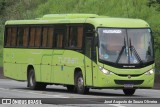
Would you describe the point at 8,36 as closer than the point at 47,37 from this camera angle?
No

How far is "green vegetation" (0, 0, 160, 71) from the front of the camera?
53019 mm

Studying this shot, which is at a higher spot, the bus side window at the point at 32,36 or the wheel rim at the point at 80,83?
the bus side window at the point at 32,36

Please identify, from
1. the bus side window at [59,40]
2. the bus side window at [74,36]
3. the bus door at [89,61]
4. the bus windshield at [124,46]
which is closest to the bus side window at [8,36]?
the bus side window at [59,40]

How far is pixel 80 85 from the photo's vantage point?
28219 mm

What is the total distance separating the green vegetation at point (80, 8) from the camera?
53019 millimetres

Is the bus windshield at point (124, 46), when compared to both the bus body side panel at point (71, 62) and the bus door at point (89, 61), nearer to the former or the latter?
the bus door at point (89, 61)

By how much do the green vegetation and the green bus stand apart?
13188mm

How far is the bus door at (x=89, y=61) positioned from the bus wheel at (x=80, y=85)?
0.44m

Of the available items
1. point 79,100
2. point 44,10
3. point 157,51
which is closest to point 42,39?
point 79,100

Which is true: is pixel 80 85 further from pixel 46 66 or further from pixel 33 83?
pixel 33 83

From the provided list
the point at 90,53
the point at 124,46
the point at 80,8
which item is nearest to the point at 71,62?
the point at 90,53

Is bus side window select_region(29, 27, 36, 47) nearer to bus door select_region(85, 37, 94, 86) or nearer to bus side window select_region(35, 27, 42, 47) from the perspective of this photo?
bus side window select_region(35, 27, 42, 47)

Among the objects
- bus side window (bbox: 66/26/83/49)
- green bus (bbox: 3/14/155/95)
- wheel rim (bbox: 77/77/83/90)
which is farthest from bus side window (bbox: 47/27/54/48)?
wheel rim (bbox: 77/77/83/90)

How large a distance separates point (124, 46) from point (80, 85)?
2.62 m
